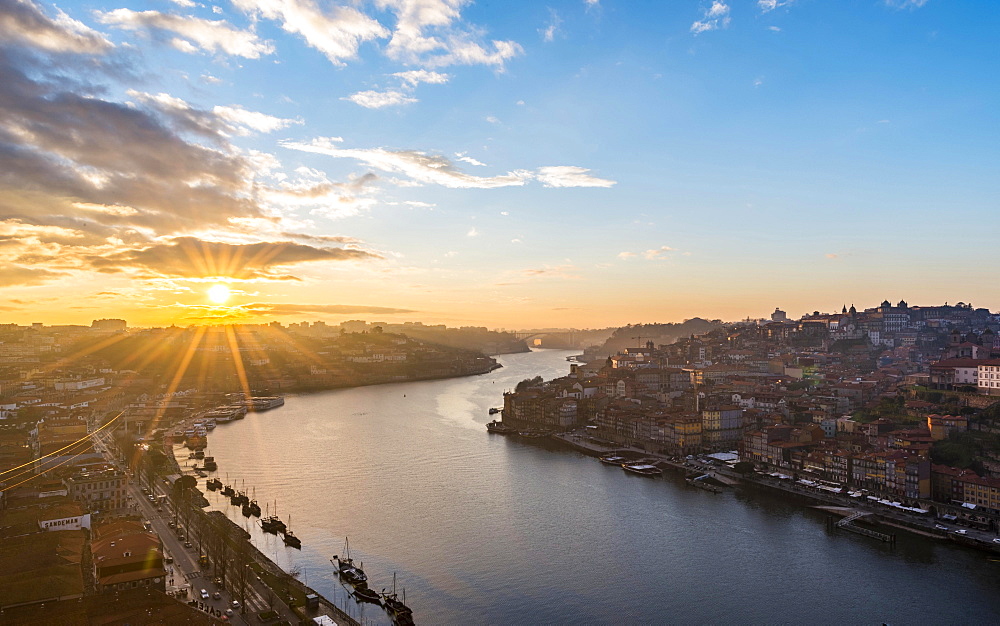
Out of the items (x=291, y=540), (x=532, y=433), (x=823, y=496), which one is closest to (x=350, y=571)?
(x=291, y=540)

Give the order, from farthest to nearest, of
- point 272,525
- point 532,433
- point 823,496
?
point 532,433
point 823,496
point 272,525

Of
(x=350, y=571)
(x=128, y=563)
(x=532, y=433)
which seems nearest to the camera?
(x=128, y=563)

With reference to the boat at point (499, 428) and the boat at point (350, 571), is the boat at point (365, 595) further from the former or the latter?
the boat at point (499, 428)

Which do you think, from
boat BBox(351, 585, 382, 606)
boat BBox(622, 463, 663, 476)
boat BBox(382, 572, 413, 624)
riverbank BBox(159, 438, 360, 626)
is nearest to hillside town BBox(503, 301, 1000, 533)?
boat BBox(622, 463, 663, 476)

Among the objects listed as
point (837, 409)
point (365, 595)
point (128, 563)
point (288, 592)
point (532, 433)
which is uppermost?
point (837, 409)

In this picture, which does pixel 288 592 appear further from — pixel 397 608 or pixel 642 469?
pixel 642 469

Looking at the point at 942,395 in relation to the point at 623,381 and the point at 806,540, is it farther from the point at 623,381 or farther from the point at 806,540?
the point at 623,381

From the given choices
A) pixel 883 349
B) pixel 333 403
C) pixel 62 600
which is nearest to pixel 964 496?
pixel 62 600

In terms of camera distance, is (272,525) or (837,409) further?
(837,409)
